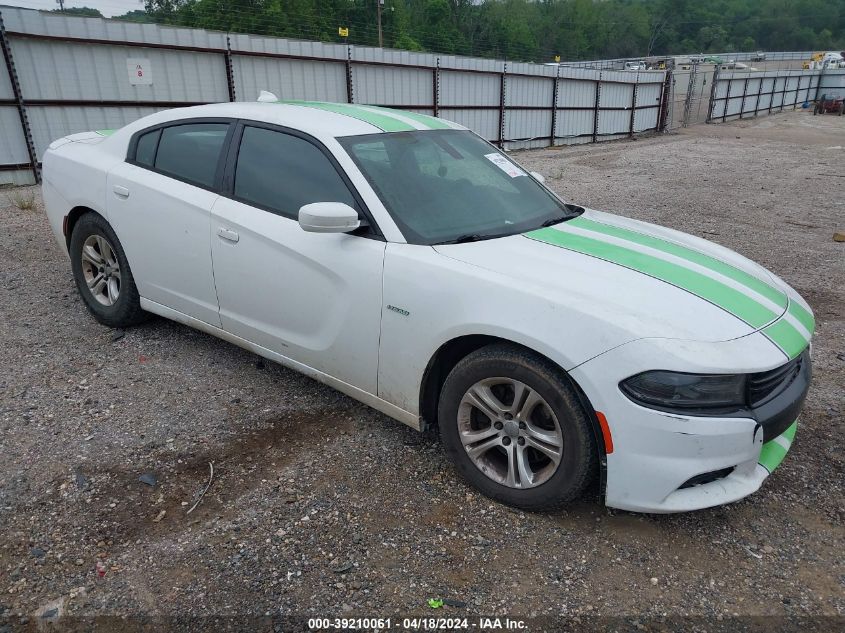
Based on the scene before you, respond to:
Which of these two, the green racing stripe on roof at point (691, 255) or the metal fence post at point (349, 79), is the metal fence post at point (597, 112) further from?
the green racing stripe on roof at point (691, 255)

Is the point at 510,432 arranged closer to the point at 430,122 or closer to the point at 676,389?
the point at 676,389

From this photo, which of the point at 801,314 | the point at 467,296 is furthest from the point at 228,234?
the point at 801,314

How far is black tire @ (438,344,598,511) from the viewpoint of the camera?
247 cm

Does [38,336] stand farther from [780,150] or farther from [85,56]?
[780,150]

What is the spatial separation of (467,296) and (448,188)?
891mm

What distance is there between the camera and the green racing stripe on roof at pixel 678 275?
104 inches

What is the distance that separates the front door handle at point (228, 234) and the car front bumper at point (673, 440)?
6.60 feet

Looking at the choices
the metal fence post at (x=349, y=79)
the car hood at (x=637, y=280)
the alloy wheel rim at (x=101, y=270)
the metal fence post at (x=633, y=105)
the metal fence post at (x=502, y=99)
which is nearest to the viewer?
the car hood at (x=637, y=280)

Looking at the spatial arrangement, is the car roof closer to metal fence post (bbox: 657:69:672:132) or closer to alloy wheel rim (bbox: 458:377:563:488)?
alloy wheel rim (bbox: 458:377:563:488)

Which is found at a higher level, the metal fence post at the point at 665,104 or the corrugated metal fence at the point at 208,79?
the corrugated metal fence at the point at 208,79

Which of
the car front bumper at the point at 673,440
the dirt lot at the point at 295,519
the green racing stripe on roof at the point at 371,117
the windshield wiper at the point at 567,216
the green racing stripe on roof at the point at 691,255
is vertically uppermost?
the green racing stripe on roof at the point at 371,117

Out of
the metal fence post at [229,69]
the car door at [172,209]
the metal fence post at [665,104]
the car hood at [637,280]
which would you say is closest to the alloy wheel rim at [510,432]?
the car hood at [637,280]

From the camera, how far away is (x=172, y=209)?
3746 millimetres

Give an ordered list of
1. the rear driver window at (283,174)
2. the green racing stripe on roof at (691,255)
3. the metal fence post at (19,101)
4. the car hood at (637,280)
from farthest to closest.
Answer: the metal fence post at (19,101) < the rear driver window at (283,174) < the green racing stripe on roof at (691,255) < the car hood at (637,280)
